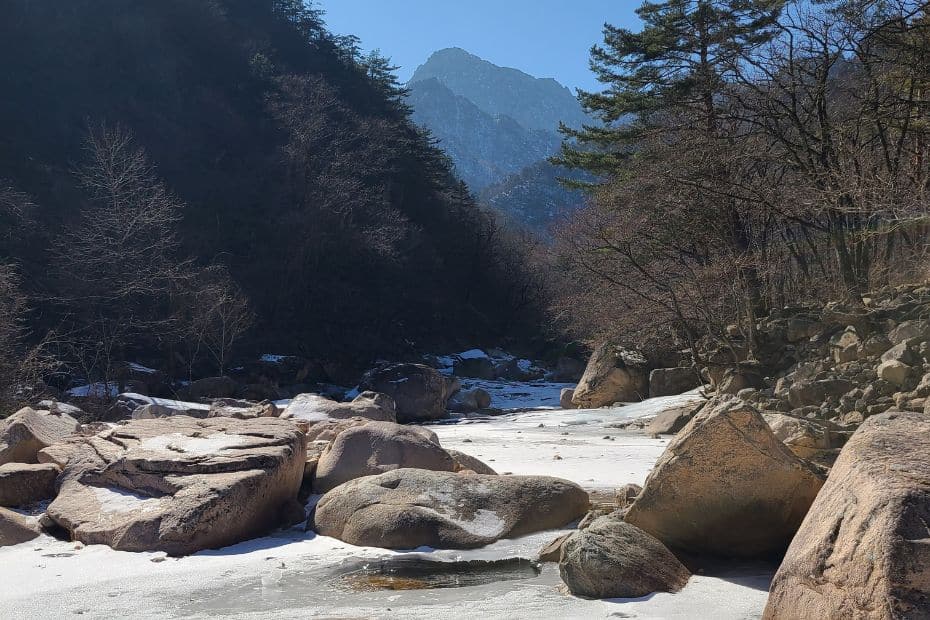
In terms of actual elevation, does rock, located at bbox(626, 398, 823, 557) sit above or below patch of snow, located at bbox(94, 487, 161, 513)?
above

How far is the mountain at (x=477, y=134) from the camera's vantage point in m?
182

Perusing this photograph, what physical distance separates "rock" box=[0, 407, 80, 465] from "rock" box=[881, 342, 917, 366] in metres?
9.59

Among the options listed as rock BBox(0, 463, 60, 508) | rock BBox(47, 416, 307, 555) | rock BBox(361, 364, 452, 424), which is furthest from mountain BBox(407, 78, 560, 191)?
rock BBox(0, 463, 60, 508)

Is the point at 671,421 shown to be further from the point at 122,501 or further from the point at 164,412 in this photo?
the point at 122,501

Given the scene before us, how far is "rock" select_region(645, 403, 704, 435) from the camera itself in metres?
12.9

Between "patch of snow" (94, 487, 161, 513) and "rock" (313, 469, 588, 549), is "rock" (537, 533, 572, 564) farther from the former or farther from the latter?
"patch of snow" (94, 487, 161, 513)

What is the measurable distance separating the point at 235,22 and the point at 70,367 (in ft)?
112

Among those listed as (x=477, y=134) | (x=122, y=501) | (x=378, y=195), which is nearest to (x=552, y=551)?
(x=122, y=501)

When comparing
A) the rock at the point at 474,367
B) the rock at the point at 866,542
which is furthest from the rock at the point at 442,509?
the rock at the point at 474,367

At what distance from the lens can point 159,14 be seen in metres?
46.2

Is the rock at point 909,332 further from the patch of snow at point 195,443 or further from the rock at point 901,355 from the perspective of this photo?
the patch of snow at point 195,443

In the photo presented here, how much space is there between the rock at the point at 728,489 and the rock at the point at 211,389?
63.5 ft

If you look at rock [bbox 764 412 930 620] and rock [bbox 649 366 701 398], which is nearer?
rock [bbox 764 412 930 620]

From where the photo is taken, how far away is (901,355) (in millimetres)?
10195
